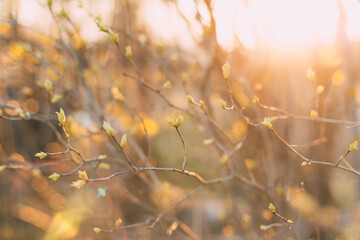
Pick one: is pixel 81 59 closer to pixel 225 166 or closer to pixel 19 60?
pixel 19 60

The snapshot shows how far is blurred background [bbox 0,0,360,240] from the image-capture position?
1742 millimetres

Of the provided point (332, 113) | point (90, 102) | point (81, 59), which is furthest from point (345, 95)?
point (81, 59)

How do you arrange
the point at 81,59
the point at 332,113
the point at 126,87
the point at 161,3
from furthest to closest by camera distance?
the point at 126,87
the point at 81,59
the point at 161,3
the point at 332,113

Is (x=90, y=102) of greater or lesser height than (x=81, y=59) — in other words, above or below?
below

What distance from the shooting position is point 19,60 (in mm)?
2250

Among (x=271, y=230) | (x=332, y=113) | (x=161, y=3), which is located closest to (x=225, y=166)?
(x=271, y=230)

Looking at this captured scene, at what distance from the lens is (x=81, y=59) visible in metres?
2.29

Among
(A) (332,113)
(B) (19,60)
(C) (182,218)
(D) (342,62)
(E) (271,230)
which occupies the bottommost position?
(C) (182,218)

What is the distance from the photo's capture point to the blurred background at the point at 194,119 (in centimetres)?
174

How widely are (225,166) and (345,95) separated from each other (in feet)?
3.21

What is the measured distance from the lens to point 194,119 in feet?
6.50

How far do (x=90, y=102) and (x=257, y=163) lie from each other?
1367mm

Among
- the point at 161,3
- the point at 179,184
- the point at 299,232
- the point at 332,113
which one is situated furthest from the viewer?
the point at 179,184

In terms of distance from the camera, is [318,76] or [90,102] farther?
[90,102]
